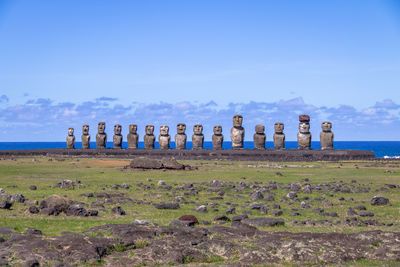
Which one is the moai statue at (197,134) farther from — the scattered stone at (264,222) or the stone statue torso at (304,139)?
the scattered stone at (264,222)

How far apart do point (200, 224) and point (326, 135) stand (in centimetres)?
3306

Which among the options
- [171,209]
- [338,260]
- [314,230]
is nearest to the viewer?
[338,260]

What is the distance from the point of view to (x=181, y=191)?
73.8 feet

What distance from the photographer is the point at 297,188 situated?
22.9 meters

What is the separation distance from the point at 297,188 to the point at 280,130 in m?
24.4

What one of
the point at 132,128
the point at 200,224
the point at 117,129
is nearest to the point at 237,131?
the point at 132,128

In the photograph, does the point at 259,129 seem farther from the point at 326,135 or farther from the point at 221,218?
the point at 221,218

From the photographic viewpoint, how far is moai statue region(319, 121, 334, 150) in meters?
45.6

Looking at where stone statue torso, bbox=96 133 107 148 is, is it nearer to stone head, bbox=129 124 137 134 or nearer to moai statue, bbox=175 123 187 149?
stone head, bbox=129 124 137 134

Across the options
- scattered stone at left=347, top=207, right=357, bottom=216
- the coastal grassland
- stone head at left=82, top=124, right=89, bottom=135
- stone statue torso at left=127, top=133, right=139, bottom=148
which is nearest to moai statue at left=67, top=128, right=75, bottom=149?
stone head at left=82, top=124, right=89, bottom=135

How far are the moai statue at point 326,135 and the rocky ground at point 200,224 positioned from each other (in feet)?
65.0


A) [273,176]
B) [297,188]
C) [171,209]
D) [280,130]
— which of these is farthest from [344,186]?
[280,130]

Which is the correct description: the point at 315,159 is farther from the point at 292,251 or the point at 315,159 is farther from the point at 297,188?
the point at 292,251

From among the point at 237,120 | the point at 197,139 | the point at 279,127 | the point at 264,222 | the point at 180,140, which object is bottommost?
the point at 264,222
